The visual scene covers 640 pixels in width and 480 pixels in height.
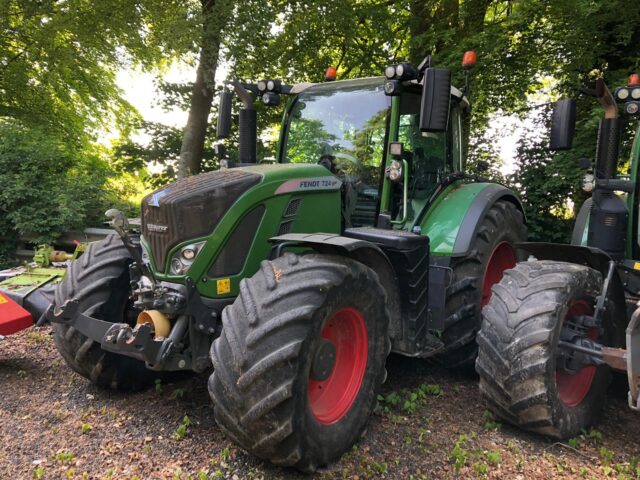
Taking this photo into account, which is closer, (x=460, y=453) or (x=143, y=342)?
(x=143, y=342)

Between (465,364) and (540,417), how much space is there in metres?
1.15

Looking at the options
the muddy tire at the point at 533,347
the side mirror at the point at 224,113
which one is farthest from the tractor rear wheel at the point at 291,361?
the side mirror at the point at 224,113

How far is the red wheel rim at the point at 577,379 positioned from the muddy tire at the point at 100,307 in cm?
291

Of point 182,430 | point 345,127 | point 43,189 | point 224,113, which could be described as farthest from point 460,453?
point 43,189

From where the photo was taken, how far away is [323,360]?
2859mm

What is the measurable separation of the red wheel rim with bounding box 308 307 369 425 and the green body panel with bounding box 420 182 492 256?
129 cm

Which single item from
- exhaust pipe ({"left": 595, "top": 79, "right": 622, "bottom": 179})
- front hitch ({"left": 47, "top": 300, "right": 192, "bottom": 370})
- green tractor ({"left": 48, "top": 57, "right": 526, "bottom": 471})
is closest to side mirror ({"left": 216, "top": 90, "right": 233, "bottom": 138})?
green tractor ({"left": 48, "top": 57, "right": 526, "bottom": 471})

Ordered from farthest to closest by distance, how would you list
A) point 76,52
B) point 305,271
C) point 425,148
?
point 76,52 → point 425,148 → point 305,271

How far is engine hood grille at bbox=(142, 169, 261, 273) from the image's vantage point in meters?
3.07

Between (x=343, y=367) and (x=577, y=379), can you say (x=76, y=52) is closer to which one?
(x=343, y=367)

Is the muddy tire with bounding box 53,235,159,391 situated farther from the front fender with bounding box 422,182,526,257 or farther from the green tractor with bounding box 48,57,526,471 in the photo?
the front fender with bounding box 422,182,526,257

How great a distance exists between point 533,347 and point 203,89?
7760 millimetres

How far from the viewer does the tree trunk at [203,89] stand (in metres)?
8.20

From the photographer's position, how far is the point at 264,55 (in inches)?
357
